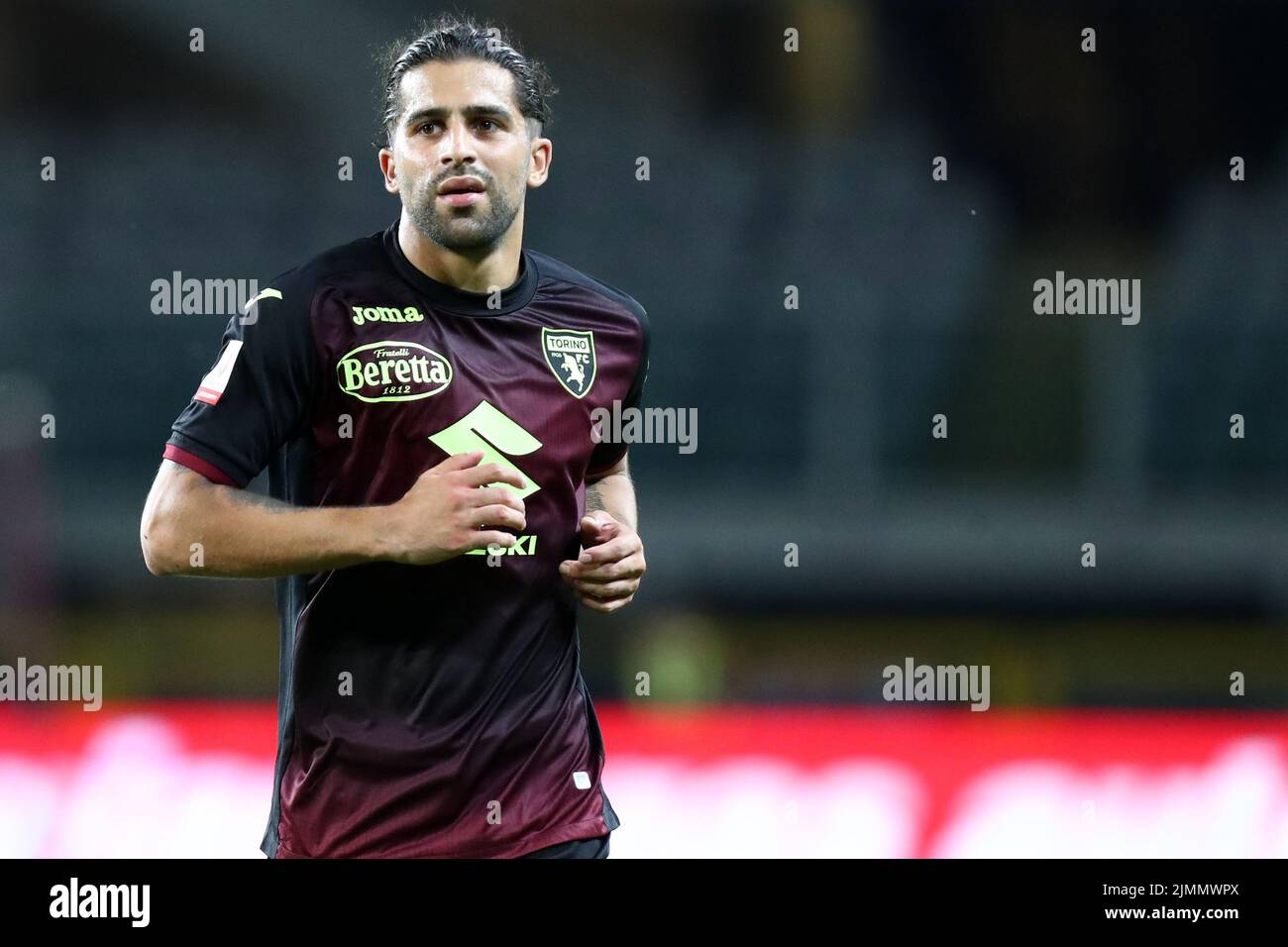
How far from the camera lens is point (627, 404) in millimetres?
A: 2729

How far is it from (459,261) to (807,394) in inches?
196

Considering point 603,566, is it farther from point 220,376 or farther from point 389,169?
point 389,169

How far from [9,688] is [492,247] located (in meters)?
3.96

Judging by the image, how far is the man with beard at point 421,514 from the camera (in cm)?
223

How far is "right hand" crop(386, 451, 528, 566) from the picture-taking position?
2.17 metres

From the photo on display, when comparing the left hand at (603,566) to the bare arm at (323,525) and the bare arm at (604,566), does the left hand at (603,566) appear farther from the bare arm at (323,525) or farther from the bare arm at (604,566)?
the bare arm at (323,525)

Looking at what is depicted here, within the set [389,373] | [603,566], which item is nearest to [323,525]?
[389,373]

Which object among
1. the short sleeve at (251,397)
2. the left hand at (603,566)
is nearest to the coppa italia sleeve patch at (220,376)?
the short sleeve at (251,397)

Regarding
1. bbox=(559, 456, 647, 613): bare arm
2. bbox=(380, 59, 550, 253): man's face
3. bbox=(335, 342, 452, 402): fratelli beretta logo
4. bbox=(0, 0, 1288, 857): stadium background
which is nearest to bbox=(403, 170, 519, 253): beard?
bbox=(380, 59, 550, 253): man's face

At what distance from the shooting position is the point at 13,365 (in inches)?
281

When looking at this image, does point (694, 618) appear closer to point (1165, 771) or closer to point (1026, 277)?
point (1165, 771)

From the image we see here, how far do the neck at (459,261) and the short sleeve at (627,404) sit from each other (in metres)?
0.30

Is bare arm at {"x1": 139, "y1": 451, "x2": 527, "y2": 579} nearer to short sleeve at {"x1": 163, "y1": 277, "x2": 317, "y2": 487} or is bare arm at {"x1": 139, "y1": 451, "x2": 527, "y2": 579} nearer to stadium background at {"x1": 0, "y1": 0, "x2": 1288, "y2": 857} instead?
short sleeve at {"x1": 163, "y1": 277, "x2": 317, "y2": 487}

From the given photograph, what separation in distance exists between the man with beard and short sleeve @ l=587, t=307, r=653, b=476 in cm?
23
